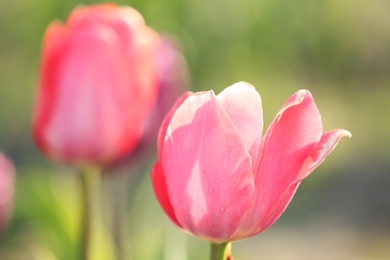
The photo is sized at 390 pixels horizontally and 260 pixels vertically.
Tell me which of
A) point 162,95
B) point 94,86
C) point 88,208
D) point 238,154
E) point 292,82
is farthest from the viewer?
point 292,82

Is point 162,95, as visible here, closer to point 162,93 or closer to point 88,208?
point 162,93

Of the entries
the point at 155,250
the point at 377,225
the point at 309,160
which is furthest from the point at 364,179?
the point at 309,160

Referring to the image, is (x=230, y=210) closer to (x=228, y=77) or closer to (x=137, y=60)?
(x=137, y=60)

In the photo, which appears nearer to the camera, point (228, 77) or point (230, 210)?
point (230, 210)

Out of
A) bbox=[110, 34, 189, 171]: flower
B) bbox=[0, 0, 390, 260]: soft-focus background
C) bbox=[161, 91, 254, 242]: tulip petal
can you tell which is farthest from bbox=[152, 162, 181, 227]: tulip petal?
bbox=[0, 0, 390, 260]: soft-focus background

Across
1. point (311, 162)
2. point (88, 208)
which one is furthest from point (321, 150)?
point (88, 208)

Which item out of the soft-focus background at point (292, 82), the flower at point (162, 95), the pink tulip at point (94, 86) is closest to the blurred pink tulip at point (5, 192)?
the flower at point (162, 95)
